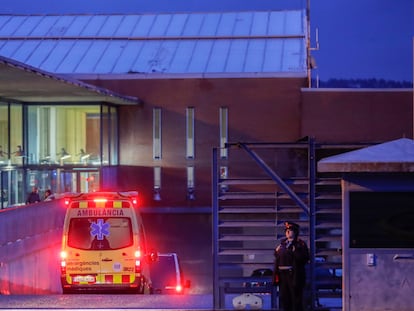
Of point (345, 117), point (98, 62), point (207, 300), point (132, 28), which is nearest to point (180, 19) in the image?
point (132, 28)

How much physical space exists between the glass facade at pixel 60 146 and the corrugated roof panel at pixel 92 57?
619 cm

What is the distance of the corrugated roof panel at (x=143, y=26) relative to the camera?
4950 cm

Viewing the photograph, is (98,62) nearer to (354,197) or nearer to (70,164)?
(70,164)

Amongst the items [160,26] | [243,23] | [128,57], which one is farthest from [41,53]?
[243,23]

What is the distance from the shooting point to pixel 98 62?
148 feet

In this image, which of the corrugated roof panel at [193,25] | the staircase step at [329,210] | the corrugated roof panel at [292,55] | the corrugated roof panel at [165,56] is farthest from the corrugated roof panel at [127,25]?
the staircase step at [329,210]

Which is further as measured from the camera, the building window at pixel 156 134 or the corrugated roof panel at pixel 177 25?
the corrugated roof panel at pixel 177 25

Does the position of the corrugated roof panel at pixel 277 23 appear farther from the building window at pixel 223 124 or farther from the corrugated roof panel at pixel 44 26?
the corrugated roof panel at pixel 44 26

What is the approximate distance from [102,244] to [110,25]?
35.7 metres

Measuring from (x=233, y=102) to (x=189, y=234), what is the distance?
6876 millimetres

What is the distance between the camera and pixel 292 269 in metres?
12.0

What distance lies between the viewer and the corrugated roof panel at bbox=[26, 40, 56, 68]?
4662cm

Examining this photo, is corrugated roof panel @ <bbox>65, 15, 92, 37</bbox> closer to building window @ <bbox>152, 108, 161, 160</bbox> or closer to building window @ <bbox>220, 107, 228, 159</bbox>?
building window @ <bbox>152, 108, 161, 160</bbox>

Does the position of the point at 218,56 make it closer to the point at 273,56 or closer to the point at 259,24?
the point at 273,56
